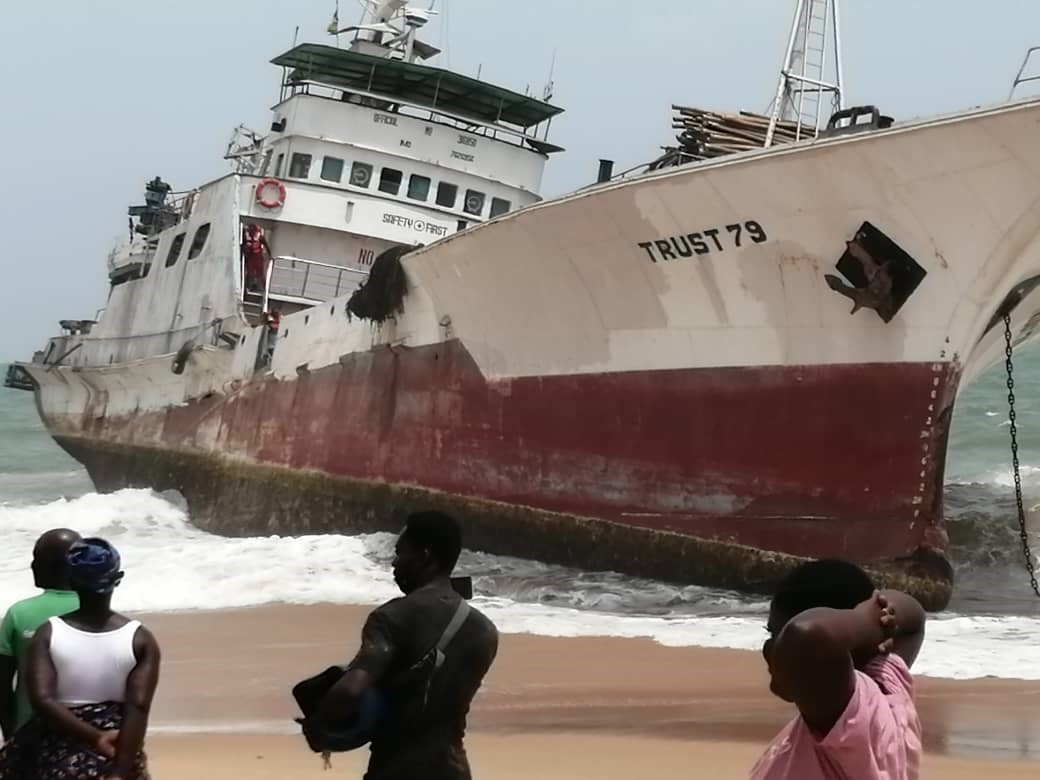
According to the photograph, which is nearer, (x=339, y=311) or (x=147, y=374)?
(x=339, y=311)

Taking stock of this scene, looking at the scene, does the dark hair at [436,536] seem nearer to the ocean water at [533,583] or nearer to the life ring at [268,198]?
the ocean water at [533,583]

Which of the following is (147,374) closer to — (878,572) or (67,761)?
(878,572)

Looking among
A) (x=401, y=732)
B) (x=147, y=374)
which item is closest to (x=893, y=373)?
(x=401, y=732)

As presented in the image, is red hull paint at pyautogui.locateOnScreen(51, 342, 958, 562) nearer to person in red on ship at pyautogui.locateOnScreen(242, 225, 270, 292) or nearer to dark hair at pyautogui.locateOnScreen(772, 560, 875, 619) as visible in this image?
person in red on ship at pyautogui.locateOnScreen(242, 225, 270, 292)

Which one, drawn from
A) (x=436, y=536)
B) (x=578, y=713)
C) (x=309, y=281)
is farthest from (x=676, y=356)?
(x=436, y=536)

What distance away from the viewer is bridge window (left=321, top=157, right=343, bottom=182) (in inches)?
731

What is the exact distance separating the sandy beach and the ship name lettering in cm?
347

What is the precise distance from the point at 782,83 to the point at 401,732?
10.0 meters

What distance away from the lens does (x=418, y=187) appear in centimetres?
1881

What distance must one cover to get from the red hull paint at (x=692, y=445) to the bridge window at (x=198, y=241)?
5.82 meters

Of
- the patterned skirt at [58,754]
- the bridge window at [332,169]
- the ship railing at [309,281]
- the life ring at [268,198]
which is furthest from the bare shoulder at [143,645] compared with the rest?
the bridge window at [332,169]

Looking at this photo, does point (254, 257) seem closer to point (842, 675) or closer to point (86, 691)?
point (86, 691)

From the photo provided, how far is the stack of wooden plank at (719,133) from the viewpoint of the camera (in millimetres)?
11914

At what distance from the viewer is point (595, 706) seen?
7066 millimetres
